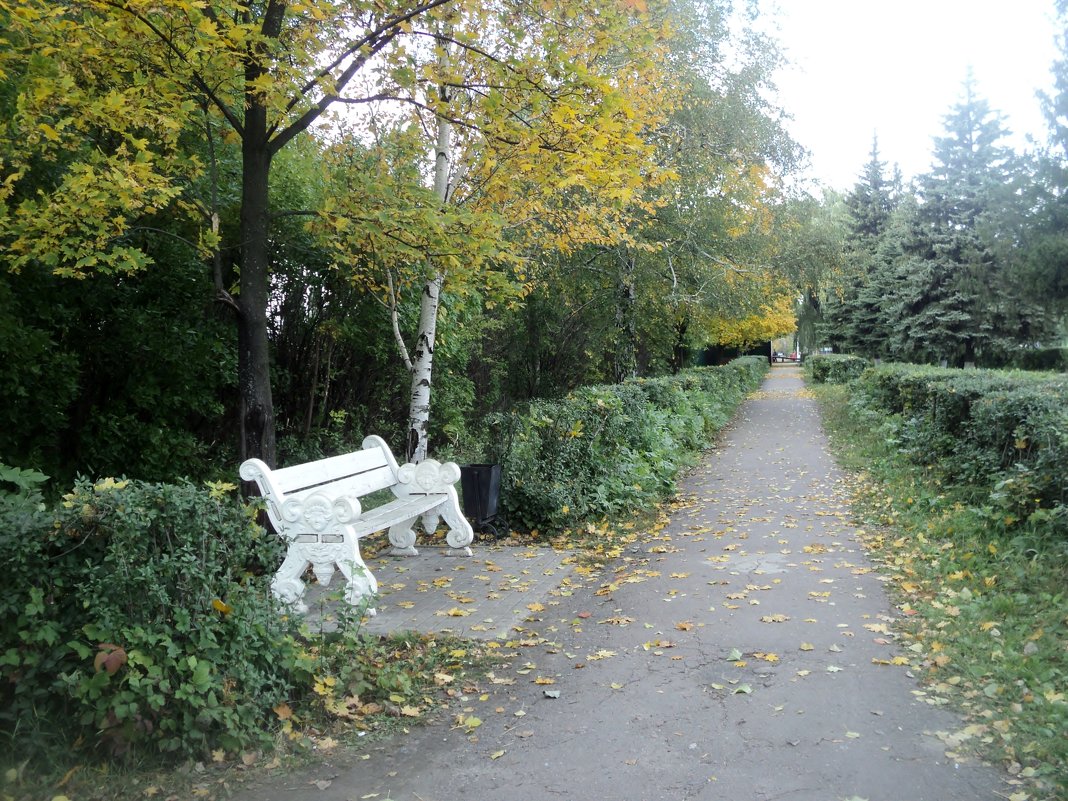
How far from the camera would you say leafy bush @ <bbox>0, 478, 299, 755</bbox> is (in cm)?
357

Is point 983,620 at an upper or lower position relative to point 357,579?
lower

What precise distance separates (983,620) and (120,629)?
16.7 feet

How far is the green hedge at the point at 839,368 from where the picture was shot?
31.7 meters

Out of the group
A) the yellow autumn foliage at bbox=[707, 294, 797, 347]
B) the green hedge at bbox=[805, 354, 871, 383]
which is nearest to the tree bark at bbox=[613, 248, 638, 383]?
the yellow autumn foliage at bbox=[707, 294, 797, 347]

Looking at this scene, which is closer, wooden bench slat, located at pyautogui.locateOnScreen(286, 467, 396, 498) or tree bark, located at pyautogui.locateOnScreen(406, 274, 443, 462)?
wooden bench slat, located at pyautogui.locateOnScreen(286, 467, 396, 498)

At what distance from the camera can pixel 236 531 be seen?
13.5 ft

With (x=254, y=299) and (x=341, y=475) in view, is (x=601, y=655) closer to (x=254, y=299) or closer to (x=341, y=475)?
(x=341, y=475)

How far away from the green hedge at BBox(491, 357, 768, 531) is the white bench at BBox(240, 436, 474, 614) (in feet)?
3.48

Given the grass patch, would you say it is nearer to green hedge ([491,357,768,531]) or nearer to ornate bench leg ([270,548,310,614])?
green hedge ([491,357,768,531])

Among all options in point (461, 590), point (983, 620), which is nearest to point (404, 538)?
point (461, 590)

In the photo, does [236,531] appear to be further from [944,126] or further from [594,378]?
[944,126]

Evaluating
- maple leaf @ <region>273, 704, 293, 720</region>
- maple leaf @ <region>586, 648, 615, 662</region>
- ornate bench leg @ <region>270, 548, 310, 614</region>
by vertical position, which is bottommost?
maple leaf @ <region>586, 648, 615, 662</region>

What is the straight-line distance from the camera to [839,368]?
3494 centimetres

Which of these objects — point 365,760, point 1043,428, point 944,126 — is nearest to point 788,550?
point 1043,428
